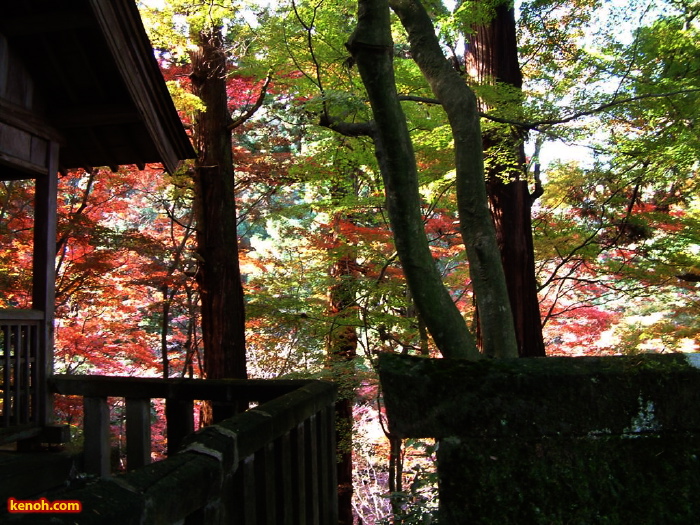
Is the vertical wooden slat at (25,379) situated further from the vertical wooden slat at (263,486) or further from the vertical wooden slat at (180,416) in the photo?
the vertical wooden slat at (263,486)

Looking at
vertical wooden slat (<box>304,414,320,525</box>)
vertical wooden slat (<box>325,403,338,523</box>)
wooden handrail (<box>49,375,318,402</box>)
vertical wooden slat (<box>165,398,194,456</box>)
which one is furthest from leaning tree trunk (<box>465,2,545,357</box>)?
vertical wooden slat (<box>165,398,194,456</box>)

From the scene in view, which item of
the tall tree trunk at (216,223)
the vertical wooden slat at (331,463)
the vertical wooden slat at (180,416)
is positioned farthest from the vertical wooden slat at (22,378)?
the tall tree trunk at (216,223)

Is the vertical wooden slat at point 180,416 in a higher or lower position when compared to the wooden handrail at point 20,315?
lower

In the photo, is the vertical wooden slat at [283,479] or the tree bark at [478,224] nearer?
the vertical wooden slat at [283,479]

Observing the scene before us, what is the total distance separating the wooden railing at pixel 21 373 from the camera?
400 centimetres

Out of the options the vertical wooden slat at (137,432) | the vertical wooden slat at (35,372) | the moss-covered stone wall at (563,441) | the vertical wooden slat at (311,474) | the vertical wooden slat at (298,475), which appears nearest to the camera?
the moss-covered stone wall at (563,441)

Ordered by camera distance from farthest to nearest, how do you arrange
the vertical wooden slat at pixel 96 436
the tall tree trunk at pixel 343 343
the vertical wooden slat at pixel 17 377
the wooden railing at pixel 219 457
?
the tall tree trunk at pixel 343 343
the vertical wooden slat at pixel 17 377
the vertical wooden slat at pixel 96 436
the wooden railing at pixel 219 457

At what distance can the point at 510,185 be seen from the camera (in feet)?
20.5

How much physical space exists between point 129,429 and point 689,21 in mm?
7201

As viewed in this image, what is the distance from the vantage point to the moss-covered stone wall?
1769mm

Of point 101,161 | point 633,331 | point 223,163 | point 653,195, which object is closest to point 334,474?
point 101,161

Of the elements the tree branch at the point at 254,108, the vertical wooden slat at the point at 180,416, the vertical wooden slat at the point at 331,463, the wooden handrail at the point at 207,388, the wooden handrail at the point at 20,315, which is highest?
the tree branch at the point at 254,108

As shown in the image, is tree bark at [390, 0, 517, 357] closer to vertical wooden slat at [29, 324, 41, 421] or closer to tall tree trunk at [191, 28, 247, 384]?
vertical wooden slat at [29, 324, 41, 421]

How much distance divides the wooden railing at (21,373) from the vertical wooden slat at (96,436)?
70 cm
